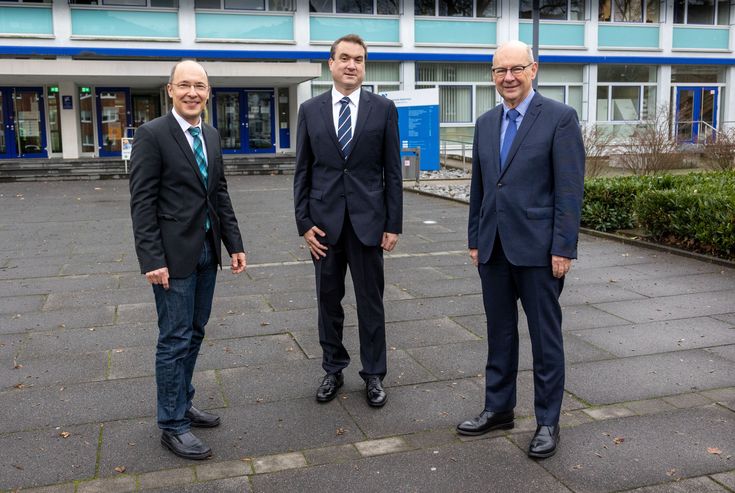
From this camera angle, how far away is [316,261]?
4.71 meters

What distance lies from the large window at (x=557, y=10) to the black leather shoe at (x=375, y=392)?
28494 millimetres

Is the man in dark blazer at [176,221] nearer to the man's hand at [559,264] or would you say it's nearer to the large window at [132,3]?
the man's hand at [559,264]

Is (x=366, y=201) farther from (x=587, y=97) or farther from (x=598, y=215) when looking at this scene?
(x=587, y=97)

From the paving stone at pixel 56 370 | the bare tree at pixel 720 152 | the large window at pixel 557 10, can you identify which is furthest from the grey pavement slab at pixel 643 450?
the large window at pixel 557 10

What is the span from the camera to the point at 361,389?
488 centimetres

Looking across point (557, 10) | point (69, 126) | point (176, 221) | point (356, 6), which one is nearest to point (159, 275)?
point (176, 221)

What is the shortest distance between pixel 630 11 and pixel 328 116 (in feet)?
102

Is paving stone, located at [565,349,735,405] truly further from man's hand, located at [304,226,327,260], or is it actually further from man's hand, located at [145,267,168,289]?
man's hand, located at [145,267,168,289]

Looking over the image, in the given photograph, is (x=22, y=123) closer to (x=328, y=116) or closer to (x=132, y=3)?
(x=132, y=3)

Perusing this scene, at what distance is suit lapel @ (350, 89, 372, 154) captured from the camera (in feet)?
14.8

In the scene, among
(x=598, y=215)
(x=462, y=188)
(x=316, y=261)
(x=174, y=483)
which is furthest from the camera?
(x=462, y=188)

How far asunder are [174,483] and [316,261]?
1.62m

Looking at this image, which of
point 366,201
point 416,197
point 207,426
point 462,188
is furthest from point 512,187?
point 462,188

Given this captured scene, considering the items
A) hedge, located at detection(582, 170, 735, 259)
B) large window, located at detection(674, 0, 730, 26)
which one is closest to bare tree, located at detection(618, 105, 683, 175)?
hedge, located at detection(582, 170, 735, 259)
